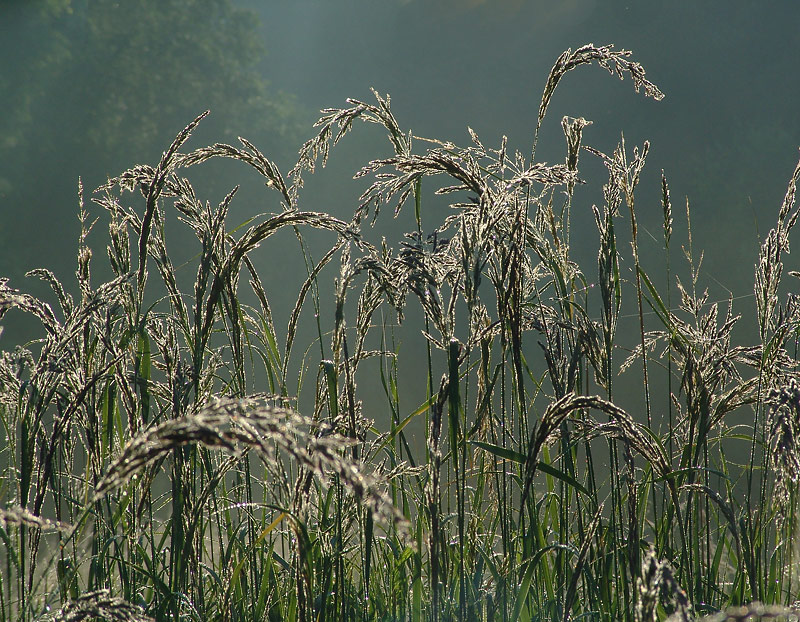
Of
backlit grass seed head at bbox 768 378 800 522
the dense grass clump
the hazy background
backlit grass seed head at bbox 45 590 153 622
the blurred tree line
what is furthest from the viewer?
the hazy background

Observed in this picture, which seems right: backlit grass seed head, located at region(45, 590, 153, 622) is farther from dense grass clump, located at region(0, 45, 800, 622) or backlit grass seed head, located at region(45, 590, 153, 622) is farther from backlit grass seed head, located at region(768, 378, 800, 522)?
backlit grass seed head, located at region(768, 378, 800, 522)

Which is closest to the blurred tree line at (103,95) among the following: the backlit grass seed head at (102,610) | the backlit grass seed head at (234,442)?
the backlit grass seed head at (102,610)

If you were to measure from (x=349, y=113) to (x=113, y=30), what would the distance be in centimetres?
2103

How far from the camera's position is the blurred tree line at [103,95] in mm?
17219

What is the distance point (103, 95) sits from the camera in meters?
18.8

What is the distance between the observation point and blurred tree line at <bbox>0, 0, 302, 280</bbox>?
56.5ft

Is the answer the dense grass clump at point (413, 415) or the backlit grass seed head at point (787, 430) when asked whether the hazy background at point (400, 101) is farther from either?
the backlit grass seed head at point (787, 430)

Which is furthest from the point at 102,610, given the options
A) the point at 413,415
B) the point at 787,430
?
the point at 787,430

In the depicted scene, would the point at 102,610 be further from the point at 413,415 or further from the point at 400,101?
the point at 400,101

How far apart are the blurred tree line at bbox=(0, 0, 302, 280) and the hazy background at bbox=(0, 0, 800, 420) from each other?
0.05 m

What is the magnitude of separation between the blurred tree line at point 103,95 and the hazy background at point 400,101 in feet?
0.16

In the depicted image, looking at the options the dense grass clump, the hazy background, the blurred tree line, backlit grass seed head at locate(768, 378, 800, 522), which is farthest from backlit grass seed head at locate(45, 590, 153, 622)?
the blurred tree line

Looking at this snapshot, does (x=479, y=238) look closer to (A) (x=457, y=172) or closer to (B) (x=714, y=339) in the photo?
(A) (x=457, y=172)

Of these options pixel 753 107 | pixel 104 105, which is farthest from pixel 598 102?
pixel 104 105
